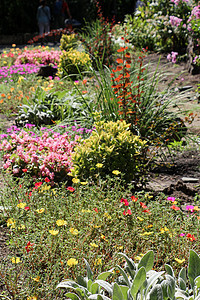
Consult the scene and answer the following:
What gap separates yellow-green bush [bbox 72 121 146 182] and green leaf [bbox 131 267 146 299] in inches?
65.7

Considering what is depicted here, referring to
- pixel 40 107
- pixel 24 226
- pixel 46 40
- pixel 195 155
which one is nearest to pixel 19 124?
pixel 40 107

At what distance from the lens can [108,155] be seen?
344 centimetres

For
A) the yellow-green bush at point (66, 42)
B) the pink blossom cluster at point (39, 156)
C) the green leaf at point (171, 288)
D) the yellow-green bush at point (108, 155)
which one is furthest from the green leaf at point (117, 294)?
the yellow-green bush at point (66, 42)

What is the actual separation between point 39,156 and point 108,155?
849mm

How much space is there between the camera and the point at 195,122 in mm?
5340

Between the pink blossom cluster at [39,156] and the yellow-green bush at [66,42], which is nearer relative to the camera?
the pink blossom cluster at [39,156]

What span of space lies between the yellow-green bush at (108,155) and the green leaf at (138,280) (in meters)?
1.67

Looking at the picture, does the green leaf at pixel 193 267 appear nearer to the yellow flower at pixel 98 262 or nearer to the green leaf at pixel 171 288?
the green leaf at pixel 171 288

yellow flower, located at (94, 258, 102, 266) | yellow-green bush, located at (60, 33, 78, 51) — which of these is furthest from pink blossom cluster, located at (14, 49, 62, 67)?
yellow flower, located at (94, 258, 102, 266)

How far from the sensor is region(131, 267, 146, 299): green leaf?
5.65ft

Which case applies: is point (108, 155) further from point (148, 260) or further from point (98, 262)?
point (148, 260)

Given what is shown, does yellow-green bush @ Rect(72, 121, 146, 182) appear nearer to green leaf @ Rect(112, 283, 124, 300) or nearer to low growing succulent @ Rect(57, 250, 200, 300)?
low growing succulent @ Rect(57, 250, 200, 300)

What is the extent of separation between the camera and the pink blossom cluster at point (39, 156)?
145 inches

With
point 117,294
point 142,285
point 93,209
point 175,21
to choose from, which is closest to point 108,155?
point 93,209
